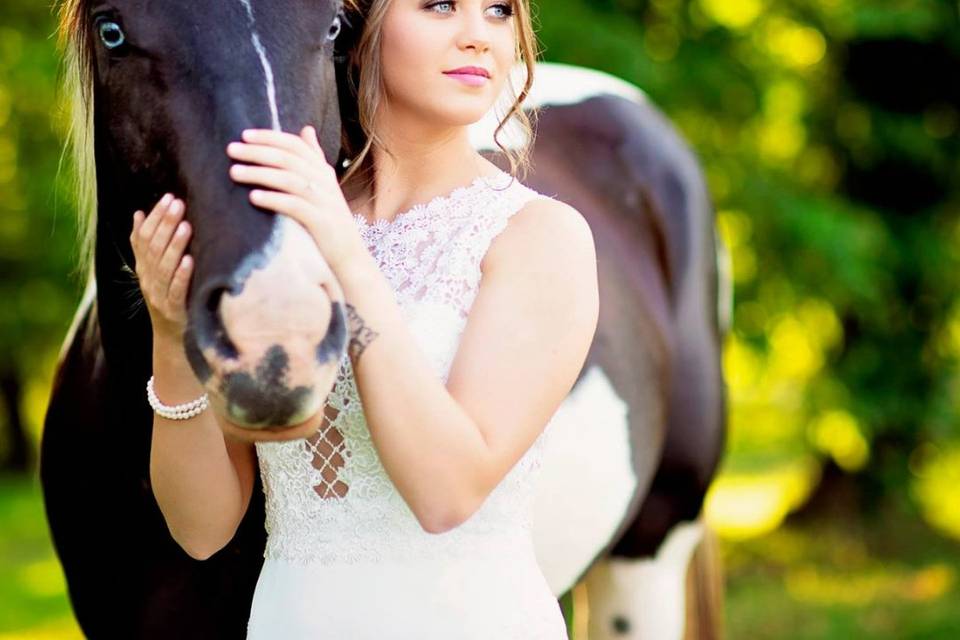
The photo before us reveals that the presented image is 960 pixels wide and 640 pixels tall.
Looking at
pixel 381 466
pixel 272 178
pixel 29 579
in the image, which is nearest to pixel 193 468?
pixel 381 466

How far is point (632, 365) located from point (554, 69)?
997 mm

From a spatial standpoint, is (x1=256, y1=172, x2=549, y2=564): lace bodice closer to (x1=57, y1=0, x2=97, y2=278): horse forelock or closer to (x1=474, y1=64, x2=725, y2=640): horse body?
(x1=57, y1=0, x2=97, y2=278): horse forelock

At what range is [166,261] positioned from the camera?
52.1 inches

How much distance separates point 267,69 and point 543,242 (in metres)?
0.40

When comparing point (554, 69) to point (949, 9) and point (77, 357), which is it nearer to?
point (77, 357)

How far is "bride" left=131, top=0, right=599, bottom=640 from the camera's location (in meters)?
1.37

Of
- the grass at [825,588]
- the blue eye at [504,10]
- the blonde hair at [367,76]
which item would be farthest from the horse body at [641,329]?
the grass at [825,588]

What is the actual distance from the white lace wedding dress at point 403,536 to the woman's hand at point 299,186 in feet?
0.80

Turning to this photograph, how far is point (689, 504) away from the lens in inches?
138

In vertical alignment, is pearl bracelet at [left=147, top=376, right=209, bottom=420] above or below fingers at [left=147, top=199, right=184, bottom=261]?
below

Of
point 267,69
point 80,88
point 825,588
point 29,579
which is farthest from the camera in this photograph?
point 29,579

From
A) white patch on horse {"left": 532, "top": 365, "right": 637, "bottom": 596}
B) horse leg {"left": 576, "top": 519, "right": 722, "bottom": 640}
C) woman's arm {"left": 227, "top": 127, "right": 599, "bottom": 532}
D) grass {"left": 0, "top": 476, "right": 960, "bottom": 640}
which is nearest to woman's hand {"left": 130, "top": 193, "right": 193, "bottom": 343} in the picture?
woman's arm {"left": 227, "top": 127, "right": 599, "bottom": 532}

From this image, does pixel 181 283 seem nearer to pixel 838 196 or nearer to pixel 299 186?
pixel 299 186

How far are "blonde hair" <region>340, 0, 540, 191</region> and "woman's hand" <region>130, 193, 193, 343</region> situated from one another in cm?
37
